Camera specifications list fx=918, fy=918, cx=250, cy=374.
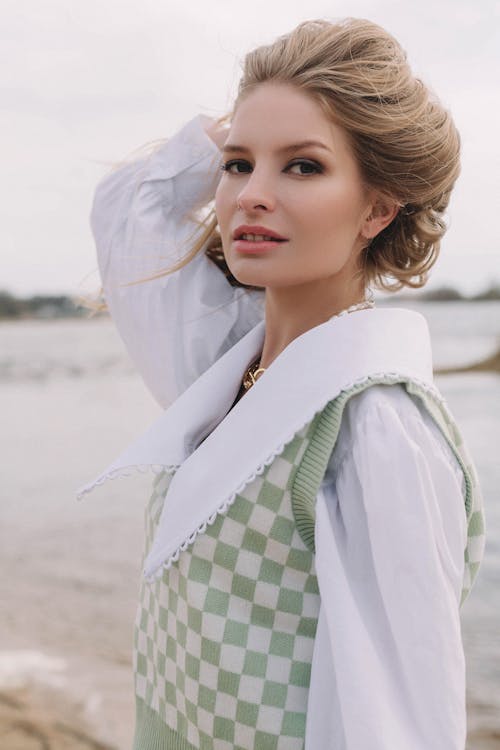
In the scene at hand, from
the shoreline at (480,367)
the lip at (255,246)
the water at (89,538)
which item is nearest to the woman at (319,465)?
the lip at (255,246)

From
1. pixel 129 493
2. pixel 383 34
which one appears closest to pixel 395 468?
pixel 383 34

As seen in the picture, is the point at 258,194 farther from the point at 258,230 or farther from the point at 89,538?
the point at 89,538

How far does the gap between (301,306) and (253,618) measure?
1.32 feet

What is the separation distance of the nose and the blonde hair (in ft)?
0.37

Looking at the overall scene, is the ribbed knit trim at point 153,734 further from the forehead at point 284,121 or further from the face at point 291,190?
the forehead at point 284,121

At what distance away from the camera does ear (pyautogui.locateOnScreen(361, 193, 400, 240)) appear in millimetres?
1159

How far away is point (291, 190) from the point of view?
107 centimetres

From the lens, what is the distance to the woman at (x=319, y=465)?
2.93 ft

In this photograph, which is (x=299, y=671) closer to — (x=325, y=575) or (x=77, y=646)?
(x=325, y=575)

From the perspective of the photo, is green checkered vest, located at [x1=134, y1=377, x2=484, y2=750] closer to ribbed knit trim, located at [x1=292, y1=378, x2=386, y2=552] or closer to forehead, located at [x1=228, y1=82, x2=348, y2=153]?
ribbed knit trim, located at [x1=292, y1=378, x2=386, y2=552]

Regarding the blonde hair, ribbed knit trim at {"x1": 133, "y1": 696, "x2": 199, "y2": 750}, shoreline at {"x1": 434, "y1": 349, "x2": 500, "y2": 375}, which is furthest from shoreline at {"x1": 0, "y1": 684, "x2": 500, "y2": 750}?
shoreline at {"x1": 434, "y1": 349, "x2": 500, "y2": 375}

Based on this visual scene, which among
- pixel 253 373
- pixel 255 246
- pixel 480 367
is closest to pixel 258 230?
pixel 255 246

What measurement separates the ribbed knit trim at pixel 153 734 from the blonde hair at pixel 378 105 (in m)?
0.65

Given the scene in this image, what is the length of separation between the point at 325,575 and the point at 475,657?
7.16 ft
